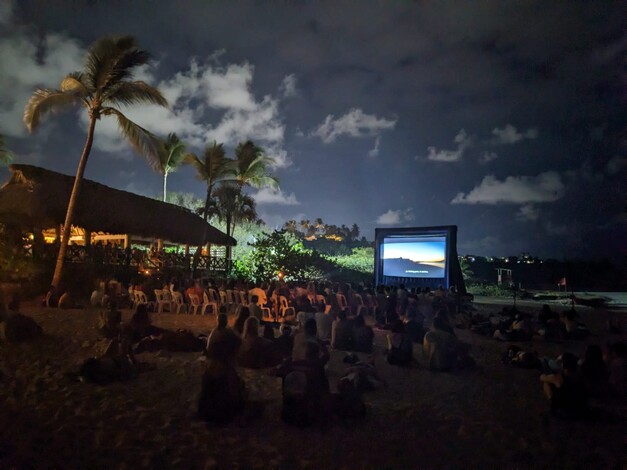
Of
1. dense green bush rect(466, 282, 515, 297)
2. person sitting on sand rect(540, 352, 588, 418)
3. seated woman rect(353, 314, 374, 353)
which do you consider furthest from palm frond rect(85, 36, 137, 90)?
dense green bush rect(466, 282, 515, 297)

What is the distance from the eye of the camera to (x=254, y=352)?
6574 millimetres

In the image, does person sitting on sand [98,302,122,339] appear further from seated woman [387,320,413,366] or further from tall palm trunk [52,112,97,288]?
tall palm trunk [52,112,97,288]

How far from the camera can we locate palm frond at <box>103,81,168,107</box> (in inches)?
553

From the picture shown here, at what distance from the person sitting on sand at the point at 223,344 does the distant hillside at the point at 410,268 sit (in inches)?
583

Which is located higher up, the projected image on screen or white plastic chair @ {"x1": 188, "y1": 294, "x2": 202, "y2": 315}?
the projected image on screen

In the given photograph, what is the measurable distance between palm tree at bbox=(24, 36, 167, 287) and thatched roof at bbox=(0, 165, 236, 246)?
2.36 m

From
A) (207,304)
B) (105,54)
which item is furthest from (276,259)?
(105,54)

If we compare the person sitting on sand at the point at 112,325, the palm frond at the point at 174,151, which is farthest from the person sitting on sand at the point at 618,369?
the palm frond at the point at 174,151

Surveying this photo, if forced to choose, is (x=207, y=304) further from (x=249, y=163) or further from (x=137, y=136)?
(x=249, y=163)

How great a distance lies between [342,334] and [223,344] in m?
3.95

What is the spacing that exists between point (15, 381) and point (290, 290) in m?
7.95


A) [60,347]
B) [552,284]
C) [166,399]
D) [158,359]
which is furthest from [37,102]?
[552,284]

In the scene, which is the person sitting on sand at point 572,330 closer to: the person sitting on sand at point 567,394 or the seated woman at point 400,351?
the seated woman at point 400,351

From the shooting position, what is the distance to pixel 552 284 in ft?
111
